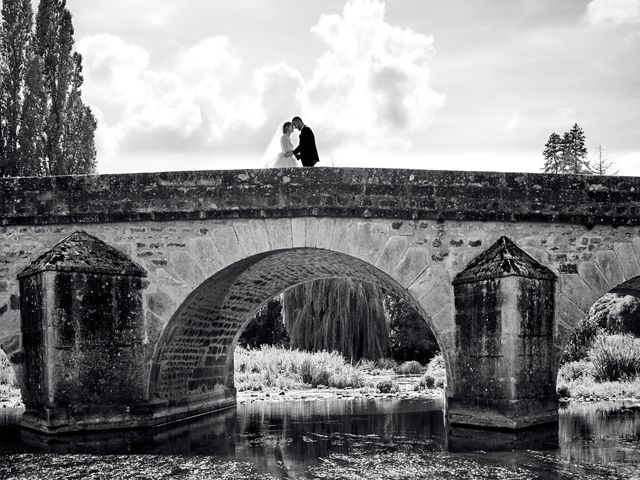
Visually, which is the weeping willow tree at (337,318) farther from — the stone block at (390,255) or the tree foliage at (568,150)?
the tree foliage at (568,150)

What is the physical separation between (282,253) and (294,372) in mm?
6220

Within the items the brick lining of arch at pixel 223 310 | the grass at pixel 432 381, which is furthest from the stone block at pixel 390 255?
the grass at pixel 432 381

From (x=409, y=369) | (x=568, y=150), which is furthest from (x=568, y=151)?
(x=409, y=369)

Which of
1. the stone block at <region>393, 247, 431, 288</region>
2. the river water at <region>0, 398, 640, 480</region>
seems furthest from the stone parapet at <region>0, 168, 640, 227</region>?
the river water at <region>0, 398, 640, 480</region>

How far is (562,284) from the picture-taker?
932cm

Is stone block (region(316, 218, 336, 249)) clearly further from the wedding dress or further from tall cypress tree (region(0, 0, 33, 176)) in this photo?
tall cypress tree (region(0, 0, 33, 176))

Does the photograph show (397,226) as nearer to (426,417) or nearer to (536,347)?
(536,347)

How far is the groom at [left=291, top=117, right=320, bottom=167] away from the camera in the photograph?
10.1 m

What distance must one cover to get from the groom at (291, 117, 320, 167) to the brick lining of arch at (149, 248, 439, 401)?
118 centimetres

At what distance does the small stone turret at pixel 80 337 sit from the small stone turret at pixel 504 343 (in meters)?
Answer: 3.72

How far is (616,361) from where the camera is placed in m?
12.8

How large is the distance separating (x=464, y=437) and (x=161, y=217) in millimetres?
4268

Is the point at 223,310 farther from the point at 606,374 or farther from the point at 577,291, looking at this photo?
the point at 606,374

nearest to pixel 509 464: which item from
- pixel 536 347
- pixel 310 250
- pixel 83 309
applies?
pixel 536 347
